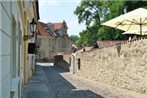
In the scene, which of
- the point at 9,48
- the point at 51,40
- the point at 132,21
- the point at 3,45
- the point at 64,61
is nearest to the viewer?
the point at 3,45

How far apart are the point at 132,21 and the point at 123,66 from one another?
2.16 metres

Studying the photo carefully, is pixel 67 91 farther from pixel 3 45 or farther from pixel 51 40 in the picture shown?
pixel 51 40

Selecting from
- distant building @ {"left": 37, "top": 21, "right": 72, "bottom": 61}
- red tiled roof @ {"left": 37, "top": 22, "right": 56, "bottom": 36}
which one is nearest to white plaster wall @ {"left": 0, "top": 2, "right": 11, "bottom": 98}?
distant building @ {"left": 37, "top": 21, "right": 72, "bottom": 61}

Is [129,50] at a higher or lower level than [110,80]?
higher

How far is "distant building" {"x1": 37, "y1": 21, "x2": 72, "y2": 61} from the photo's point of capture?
8112 cm

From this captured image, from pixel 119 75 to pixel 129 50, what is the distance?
1981mm

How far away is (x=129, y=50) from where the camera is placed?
1630 centimetres

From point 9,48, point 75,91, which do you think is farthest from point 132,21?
point 9,48

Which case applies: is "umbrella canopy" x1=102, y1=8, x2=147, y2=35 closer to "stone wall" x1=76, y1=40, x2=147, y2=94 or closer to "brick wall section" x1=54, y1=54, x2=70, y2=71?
"stone wall" x1=76, y1=40, x2=147, y2=94

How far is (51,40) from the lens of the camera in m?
84.2

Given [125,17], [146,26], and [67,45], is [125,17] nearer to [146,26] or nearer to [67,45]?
[146,26]

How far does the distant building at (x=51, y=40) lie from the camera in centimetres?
8112

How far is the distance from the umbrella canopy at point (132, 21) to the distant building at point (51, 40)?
60933mm

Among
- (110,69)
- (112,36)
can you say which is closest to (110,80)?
(110,69)
